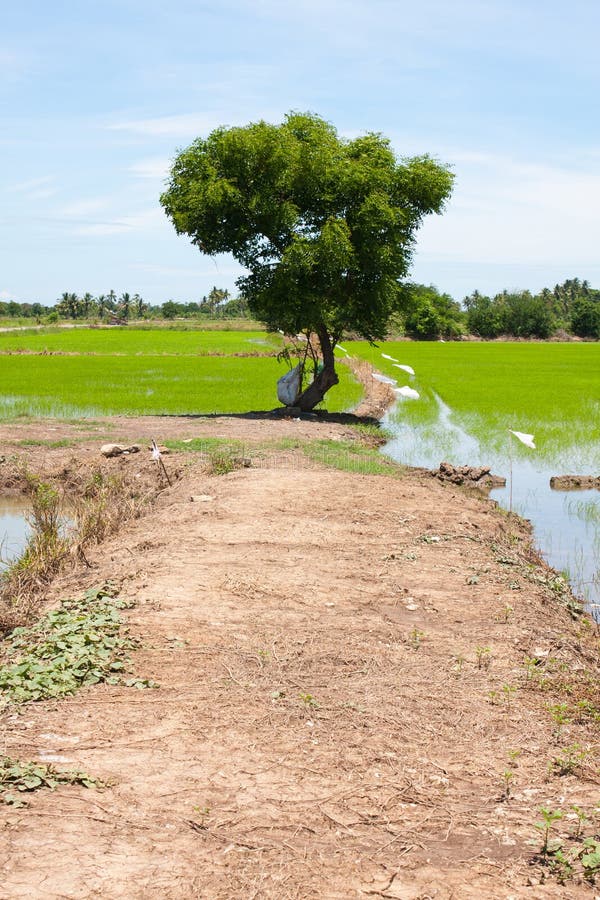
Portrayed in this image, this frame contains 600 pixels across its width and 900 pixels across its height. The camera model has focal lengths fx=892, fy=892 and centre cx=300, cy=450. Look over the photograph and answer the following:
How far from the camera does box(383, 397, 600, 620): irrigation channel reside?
9078mm

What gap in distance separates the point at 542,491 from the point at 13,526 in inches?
285

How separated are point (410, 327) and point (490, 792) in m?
64.9

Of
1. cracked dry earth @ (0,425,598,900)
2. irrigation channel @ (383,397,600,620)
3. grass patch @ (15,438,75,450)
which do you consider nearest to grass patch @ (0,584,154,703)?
cracked dry earth @ (0,425,598,900)

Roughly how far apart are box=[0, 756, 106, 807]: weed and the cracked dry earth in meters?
0.06

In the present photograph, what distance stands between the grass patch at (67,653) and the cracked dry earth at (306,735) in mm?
132

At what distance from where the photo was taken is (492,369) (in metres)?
36.0

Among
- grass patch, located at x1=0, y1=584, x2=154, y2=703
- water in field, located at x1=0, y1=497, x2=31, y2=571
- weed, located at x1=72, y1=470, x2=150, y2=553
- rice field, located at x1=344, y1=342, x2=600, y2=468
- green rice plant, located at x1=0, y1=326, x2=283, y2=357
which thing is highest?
green rice plant, located at x1=0, y1=326, x2=283, y2=357

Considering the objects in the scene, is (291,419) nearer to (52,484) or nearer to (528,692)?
(52,484)

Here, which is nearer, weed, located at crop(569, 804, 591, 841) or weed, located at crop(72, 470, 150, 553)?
weed, located at crop(569, 804, 591, 841)

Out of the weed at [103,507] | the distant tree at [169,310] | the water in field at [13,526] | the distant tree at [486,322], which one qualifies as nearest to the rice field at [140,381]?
the water in field at [13,526]

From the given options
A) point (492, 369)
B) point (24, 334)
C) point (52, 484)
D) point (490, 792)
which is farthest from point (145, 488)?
point (24, 334)

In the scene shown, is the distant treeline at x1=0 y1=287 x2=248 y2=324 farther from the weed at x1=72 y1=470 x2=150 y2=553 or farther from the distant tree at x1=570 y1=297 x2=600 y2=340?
the weed at x1=72 y1=470 x2=150 y2=553

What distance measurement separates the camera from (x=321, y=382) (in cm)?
1883

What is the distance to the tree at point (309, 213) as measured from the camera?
16922 millimetres
